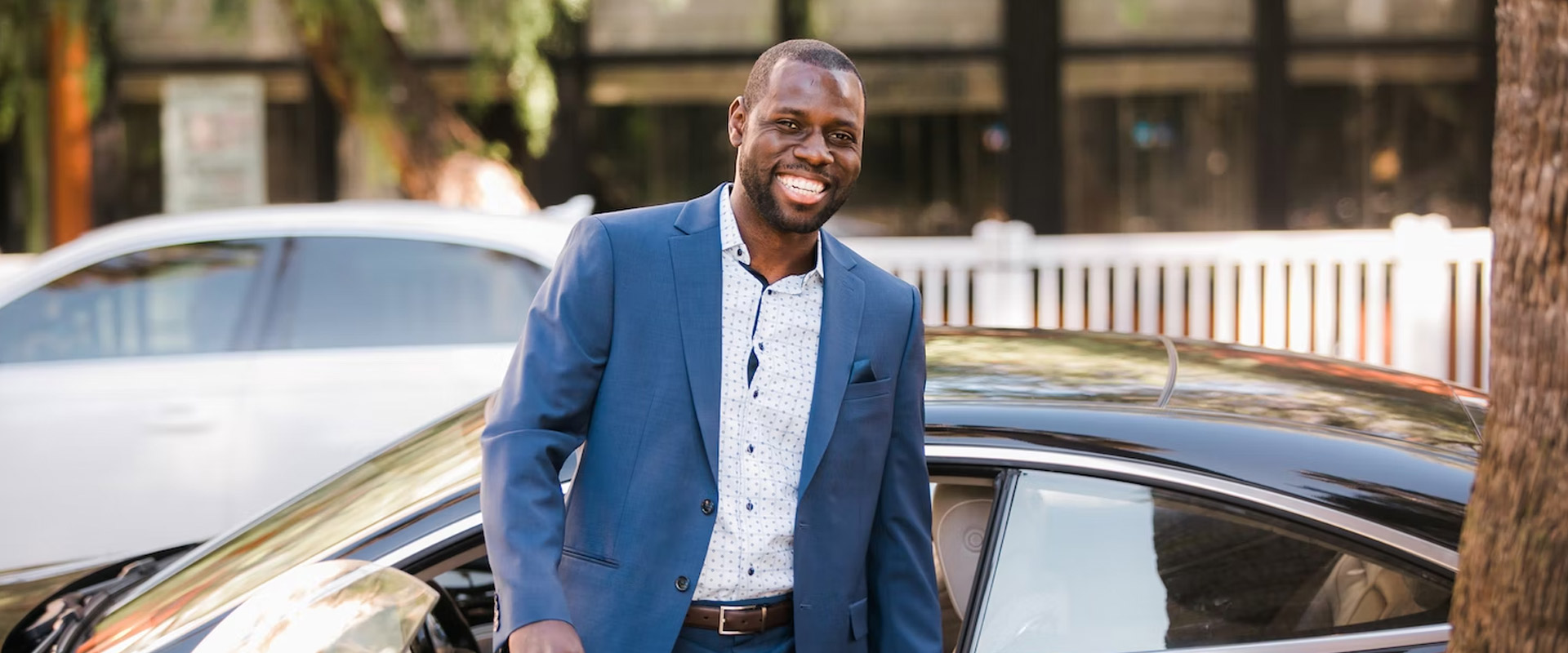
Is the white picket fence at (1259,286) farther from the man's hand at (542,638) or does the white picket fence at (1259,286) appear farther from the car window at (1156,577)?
the man's hand at (542,638)

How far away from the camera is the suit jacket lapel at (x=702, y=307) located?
7.61 feet

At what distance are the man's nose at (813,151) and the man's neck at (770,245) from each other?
12 centimetres

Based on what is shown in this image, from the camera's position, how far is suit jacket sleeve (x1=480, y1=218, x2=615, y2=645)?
2.15m

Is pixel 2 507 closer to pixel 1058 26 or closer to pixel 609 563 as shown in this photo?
pixel 609 563

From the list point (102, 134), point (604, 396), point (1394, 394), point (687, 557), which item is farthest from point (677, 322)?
point (102, 134)

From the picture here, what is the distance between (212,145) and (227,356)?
15.7 ft

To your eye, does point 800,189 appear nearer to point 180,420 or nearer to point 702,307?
point 702,307

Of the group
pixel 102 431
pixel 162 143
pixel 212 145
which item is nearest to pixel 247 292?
pixel 102 431

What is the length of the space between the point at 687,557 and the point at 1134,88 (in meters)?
8.90

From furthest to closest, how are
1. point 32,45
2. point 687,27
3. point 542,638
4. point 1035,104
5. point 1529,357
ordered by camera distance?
point 687,27 < point 1035,104 < point 32,45 < point 542,638 < point 1529,357

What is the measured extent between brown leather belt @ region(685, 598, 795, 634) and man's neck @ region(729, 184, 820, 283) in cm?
50

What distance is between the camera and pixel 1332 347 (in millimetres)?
8250

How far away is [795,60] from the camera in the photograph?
2385 millimetres

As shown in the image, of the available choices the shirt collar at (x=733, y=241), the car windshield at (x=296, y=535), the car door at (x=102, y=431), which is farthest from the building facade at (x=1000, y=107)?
the shirt collar at (x=733, y=241)
